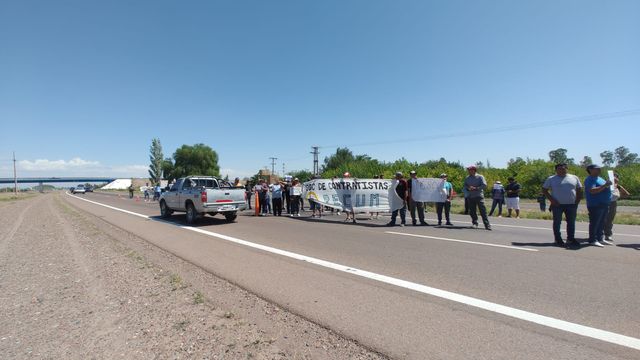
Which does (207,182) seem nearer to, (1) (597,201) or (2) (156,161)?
(1) (597,201)

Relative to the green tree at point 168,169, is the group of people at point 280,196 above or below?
below

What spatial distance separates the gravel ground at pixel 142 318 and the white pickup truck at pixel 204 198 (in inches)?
222

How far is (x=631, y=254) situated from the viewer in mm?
6406

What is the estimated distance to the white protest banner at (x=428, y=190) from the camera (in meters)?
11.7

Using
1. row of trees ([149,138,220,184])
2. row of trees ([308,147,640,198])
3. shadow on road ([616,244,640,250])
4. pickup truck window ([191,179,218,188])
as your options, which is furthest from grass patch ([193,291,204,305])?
row of trees ([149,138,220,184])

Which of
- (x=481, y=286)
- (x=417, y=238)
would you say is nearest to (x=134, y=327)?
(x=481, y=286)

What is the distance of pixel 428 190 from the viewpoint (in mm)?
11945

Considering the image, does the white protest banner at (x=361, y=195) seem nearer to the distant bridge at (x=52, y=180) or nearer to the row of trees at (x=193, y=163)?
the row of trees at (x=193, y=163)

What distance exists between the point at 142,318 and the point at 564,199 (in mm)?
8566

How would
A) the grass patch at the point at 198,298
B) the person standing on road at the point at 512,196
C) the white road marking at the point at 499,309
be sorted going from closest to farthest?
the white road marking at the point at 499,309 → the grass patch at the point at 198,298 → the person standing on road at the point at 512,196

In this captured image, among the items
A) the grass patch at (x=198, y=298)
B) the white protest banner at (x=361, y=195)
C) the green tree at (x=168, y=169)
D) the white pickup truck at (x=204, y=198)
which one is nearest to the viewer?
the grass patch at (x=198, y=298)

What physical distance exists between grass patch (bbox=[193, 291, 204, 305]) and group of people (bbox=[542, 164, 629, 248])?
7.53m

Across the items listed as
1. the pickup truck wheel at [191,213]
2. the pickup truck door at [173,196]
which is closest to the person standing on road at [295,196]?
the pickup truck wheel at [191,213]

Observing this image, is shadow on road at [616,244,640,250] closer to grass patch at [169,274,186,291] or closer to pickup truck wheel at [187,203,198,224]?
grass patch at [169,274,186,291]
